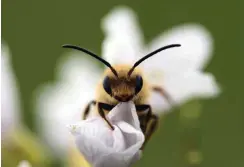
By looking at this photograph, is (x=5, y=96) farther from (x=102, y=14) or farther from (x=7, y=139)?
(x=102, y=14)

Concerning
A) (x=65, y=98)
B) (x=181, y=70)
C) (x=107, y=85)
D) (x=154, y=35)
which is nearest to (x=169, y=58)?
(x=181, y=70)

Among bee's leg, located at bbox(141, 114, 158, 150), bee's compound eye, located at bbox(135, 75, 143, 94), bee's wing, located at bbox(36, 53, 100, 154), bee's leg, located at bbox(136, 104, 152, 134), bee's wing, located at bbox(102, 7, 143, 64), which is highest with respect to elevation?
bee's compound eye, located at bbox(135, 75, 143, 94)

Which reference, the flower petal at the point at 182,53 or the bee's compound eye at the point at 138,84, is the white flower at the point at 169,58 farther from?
the bee's compound eye at the point at 138,84

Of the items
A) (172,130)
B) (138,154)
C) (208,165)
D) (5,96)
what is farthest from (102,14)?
(138,154)

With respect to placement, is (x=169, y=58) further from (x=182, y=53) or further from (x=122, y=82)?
(x=122, y=82)

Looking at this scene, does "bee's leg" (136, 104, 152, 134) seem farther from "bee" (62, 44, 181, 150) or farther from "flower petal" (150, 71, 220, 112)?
"flower petal" (150, 71, 220, 112)

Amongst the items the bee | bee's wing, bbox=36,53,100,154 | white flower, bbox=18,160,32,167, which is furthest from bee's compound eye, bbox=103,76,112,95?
bee's wing, bbox=36,53,100,154
